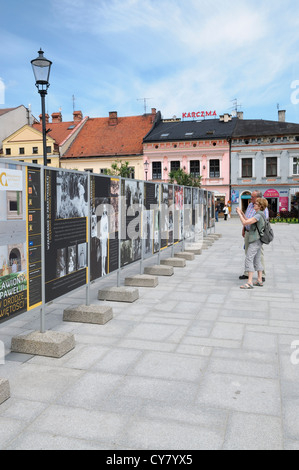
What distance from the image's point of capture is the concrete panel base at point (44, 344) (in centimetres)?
482

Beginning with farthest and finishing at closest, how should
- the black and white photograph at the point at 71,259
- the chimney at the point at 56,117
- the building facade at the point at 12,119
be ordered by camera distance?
the chimney at the point at 56,117
the building facade at the point at 12,119
the black and white photograph at the point at 71,259

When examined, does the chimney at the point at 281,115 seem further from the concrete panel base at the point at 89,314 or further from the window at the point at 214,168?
the concrete panel base at the point at 89,314

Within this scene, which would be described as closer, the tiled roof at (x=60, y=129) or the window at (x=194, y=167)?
the window at (x=194, y=167)

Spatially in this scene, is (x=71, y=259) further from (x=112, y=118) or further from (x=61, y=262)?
(x=112, y=118)

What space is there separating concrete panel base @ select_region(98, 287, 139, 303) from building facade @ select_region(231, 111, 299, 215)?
36747 millimetres

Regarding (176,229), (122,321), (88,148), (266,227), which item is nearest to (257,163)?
(88,148)

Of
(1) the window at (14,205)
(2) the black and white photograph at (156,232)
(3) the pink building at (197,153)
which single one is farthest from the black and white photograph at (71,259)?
(3) the pink building at (197,153)

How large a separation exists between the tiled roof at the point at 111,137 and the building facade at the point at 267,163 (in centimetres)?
1071

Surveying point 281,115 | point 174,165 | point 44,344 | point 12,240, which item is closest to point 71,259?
point 44,344

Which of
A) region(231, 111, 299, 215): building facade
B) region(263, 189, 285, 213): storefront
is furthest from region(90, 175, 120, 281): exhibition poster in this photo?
region(263, 189, 285, 213): storefront

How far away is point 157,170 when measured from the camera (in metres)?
46.9

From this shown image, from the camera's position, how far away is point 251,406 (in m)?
3.69

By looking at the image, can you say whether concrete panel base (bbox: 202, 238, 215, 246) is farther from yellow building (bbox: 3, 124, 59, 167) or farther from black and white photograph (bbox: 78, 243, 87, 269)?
yellow building (bbox: 3, 124, 59, 167)

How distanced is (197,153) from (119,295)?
39.8 meters
